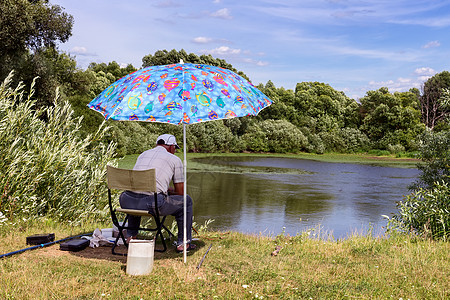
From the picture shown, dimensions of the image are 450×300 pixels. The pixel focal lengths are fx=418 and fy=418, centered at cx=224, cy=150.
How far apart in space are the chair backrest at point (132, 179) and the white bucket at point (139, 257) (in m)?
0.58

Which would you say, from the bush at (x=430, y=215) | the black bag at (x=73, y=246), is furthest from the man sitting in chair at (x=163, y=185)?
the bush at (x=430, y=215)

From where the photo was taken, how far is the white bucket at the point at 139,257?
3934 millimetres

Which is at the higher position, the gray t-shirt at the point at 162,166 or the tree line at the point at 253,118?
the tree line at the point at 253,118

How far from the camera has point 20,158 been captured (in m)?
6.28

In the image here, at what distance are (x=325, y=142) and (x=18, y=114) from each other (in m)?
A: 34.1

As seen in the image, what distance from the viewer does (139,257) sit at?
155 inches

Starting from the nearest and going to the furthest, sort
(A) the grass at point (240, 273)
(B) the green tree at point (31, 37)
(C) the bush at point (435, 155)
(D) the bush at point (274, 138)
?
(A) the grass at point (240, 273), (C) the bush at point (435, 155), (B) the green tree at point (31, 37), (D) the bush at point (274, 138)

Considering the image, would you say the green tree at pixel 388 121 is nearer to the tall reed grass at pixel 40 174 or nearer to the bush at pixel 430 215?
the bush at pixel 430 215

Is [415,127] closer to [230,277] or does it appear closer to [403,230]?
[403,230]

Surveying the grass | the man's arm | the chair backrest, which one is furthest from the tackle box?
the man's arm

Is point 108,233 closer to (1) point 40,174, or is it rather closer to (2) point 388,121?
(1) point 40,174

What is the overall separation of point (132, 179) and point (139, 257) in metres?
0.82

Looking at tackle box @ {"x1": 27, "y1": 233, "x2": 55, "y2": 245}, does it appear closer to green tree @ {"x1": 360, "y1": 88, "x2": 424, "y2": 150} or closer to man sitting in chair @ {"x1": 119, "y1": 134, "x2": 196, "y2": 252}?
man sitting in chair @ {"x1": 119, "y1": 134, "x2": 196, "y2": 252}

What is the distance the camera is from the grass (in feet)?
11.6
